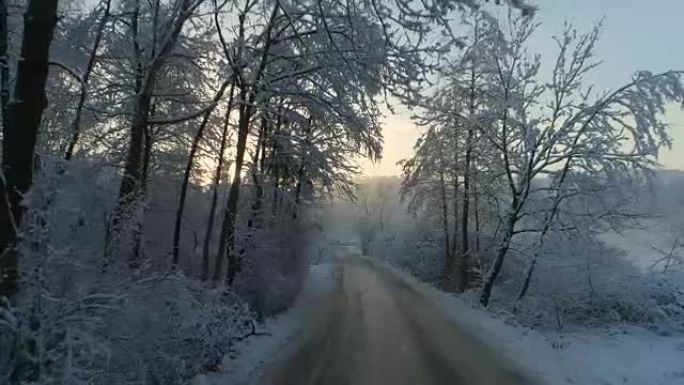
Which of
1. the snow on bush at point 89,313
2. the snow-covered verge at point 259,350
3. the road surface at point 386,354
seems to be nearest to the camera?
the snow on bush at point 89,313

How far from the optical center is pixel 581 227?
22844mm

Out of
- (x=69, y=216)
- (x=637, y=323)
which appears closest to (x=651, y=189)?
(x=637, y=323)

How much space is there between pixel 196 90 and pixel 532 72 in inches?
500

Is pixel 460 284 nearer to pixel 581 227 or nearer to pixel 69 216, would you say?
pixel 581 227

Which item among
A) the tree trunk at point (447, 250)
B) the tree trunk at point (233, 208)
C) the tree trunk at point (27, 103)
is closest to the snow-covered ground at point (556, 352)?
the tree trunk at point (233, 208)

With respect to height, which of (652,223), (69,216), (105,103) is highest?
(105,103)

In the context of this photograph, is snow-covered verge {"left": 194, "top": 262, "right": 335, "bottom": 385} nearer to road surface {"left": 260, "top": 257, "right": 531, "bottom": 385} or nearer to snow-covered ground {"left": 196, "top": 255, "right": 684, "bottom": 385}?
snow-covered ground {"left": 196, "top": 255, "right": 684, "bottom": 385}

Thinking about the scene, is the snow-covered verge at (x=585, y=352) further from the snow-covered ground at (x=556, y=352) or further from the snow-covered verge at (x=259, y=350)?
the snow-covered verge at (x=259, y=350)

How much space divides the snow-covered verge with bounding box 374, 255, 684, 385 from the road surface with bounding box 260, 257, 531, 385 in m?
0.62

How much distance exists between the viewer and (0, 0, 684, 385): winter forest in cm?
624

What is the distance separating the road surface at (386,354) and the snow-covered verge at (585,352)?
62 cm

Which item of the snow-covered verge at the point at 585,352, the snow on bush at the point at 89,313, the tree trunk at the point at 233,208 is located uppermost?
the tree trunk at the point at 233,208

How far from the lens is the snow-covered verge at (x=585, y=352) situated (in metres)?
11.3

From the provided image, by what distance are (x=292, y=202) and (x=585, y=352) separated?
12.7 meters
